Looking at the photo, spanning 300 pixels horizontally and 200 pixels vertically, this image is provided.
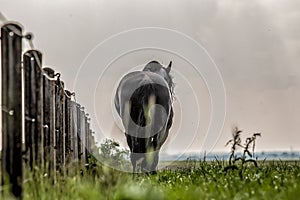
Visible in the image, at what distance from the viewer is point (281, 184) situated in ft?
23.6

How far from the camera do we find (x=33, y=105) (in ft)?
25.7

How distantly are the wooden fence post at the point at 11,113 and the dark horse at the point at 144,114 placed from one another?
6.91 m

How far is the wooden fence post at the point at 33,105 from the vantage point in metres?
7.64

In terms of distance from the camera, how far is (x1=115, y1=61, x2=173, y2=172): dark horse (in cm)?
1404

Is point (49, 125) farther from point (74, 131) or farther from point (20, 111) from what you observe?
point (74, 131)

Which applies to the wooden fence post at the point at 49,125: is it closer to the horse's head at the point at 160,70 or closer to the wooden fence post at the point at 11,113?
the wooden fence post at the point at 11,113

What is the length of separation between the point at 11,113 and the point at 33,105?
4.12 feet

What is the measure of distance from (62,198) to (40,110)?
4.98 feet

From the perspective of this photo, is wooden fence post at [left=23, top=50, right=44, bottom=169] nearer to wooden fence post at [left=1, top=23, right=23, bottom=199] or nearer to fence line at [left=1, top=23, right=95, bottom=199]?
Result: fence line at [left=1, top=23, right=95, bottom=199]

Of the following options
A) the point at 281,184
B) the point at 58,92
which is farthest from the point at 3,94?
the point at 58,92

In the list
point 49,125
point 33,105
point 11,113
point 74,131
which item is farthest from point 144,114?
point 11,113

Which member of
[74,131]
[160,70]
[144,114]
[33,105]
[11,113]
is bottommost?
[11,113]

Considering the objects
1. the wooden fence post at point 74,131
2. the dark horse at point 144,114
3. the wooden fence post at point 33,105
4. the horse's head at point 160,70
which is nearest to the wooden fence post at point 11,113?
the wooden fence post at point 33,105

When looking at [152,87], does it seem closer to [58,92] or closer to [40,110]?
[58,92]
